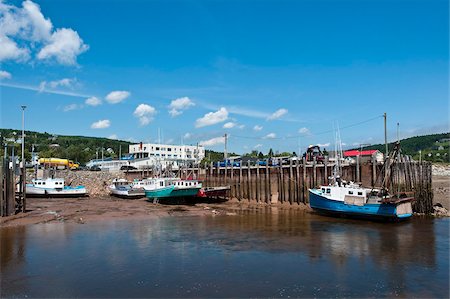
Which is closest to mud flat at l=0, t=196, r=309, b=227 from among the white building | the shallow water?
the shallow water

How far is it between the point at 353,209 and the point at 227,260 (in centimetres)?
1798

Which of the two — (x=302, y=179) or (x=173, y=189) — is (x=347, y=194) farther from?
(x=173, y=189)

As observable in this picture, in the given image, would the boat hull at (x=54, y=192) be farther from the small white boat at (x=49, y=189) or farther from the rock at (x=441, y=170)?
the rock at (x=441, y=170)

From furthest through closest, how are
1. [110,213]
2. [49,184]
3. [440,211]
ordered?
[49,184]
[110,213]
[440,211]

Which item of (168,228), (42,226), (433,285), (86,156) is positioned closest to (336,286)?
(433,285)

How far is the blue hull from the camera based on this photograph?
31.3 metres

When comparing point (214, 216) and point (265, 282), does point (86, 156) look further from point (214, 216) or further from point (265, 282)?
point (265, 282)

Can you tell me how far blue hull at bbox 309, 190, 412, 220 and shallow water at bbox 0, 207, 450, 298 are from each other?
39.8 inches

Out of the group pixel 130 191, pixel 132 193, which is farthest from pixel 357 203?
pixel 130 191

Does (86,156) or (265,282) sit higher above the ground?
(86,156)

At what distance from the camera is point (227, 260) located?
64.6ft

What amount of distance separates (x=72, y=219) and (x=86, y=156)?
136134 mm

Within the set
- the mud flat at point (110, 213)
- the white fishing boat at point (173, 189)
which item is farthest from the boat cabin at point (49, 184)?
the white fishing boat at point (173, 189)

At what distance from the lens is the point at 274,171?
4694cm
